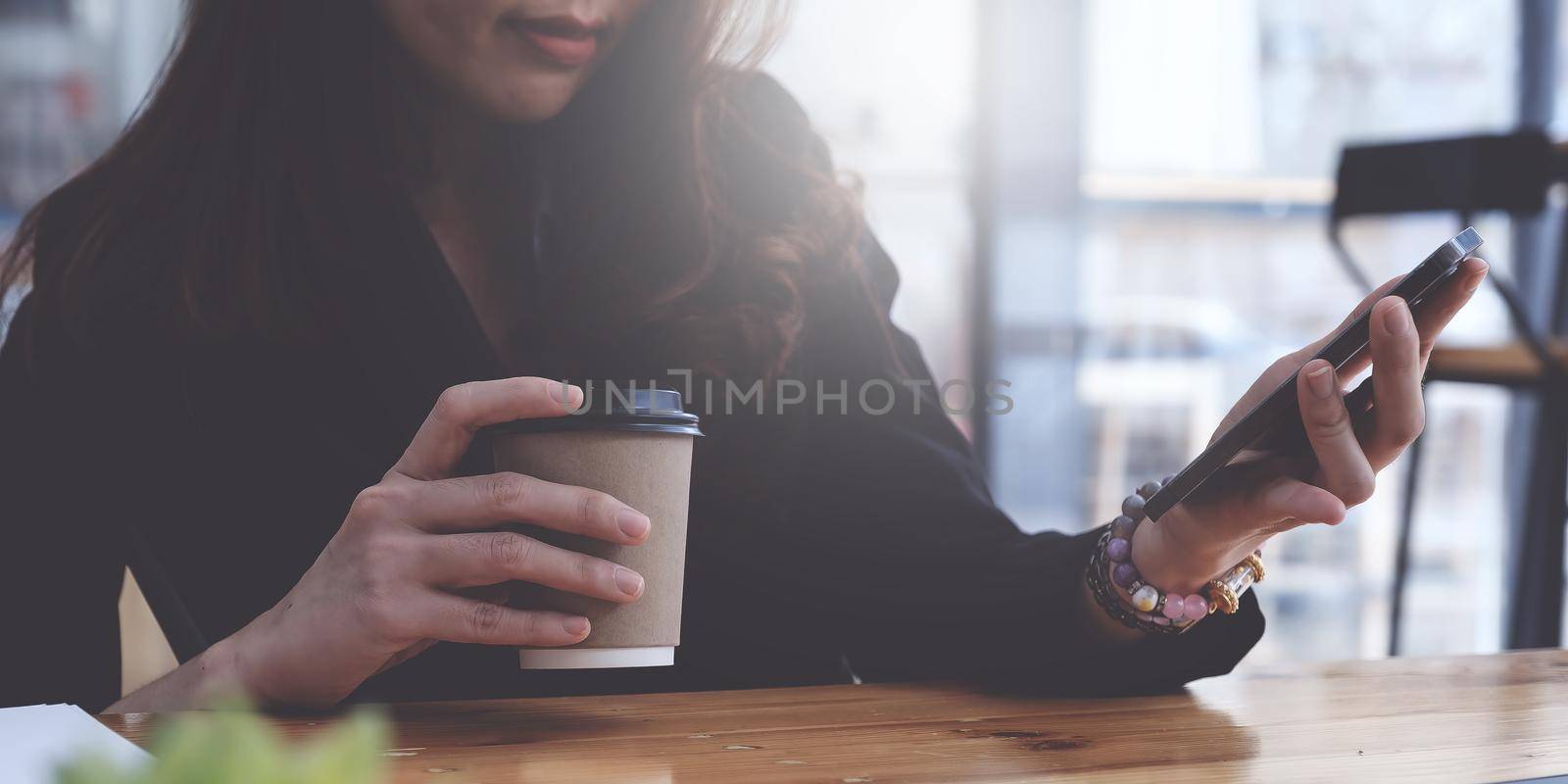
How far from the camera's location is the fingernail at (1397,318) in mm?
616

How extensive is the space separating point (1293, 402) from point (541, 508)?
390 millimetres

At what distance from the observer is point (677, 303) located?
3.73ft

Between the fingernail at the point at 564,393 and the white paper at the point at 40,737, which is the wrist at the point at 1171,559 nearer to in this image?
the fingernail at the point at 564,393

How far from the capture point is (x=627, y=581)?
0.58 meters

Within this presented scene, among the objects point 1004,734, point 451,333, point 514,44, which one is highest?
point 514,44

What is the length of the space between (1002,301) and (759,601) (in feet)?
5.76

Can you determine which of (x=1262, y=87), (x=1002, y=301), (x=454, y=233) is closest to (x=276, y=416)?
(x=454, y=233)

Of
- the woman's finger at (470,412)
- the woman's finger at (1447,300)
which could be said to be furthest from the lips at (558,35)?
the woman's finger at (1447,300)

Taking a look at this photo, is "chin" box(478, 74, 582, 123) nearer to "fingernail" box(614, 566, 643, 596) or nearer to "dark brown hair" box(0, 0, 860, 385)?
"dark brown hair" box(0, 0, 860, 385)

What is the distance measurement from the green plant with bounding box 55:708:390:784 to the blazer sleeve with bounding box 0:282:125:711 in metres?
0.91

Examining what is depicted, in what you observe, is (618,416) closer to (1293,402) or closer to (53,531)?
(1293,402)

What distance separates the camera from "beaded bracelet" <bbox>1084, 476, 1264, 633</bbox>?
77cm

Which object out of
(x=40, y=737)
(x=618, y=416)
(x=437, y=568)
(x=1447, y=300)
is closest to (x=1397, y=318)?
(x=1447, y=300)

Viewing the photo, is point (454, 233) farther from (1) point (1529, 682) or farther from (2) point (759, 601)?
(1) point (1529, 682)
